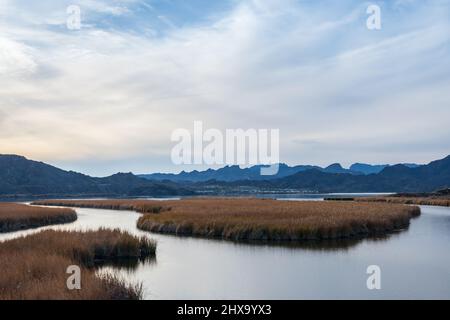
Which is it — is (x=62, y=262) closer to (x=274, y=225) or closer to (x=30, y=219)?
(x=274, y=225)

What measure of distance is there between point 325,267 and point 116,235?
1104 cm

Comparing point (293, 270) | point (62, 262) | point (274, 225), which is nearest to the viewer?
point (62, 262)

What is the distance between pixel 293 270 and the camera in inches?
783

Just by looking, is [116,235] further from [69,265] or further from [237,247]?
[69,265]

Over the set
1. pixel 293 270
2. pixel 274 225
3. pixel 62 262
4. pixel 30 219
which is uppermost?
pixel 274 225

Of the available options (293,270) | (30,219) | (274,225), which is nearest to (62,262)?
(293,270)

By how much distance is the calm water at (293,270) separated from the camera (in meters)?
16.1

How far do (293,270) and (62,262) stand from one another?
9.18 meters

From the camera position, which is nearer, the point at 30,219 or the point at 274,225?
the point at 274,225

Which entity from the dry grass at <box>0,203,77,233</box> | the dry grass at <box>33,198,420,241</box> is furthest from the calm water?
the dry grass at <box>0,203,77,233</box>

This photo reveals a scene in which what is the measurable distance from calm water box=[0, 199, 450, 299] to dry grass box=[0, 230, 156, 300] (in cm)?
173

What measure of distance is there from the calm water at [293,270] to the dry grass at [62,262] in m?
1.73

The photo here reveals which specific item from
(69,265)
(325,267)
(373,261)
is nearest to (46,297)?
(69,265)

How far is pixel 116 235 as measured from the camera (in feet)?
82.1
